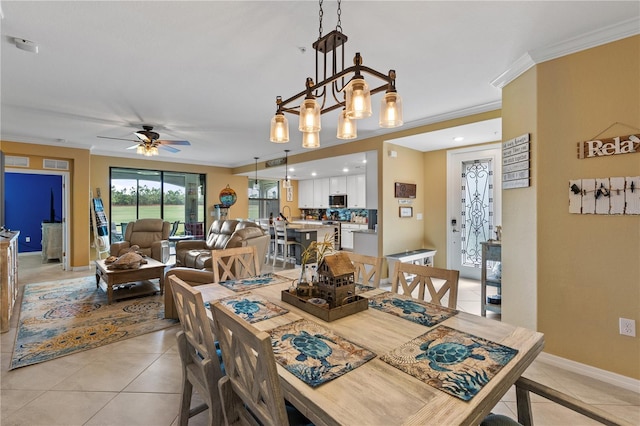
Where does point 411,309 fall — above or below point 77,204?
below

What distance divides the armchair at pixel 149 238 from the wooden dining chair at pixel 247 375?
483cm

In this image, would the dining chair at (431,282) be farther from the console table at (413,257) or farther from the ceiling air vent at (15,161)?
the ceiling air vent at (15,161)

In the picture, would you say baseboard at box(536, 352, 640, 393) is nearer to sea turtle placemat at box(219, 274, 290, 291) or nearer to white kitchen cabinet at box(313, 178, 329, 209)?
sea turtle placemat at box(219, 274, 290, 291)

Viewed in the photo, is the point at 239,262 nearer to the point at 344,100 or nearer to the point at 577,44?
the point at 344,100

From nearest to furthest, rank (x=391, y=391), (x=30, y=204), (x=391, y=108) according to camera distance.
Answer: (x=391, y=391), (x=391, y=108), (x=30, y=204)

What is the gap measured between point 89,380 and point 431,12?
140 inches

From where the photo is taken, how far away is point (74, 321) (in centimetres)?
322

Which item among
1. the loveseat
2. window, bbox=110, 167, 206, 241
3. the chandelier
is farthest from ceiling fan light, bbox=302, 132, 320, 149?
window, bbox=110, 167, 206, 241

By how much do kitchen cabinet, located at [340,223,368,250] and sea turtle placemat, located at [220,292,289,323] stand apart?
660cm

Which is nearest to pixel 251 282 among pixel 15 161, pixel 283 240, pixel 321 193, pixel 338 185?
pixel 283 240

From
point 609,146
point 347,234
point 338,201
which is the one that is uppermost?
point 609,146

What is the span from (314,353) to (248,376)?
253mm

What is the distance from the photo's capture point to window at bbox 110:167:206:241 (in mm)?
6832

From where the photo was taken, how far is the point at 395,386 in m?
0.91
